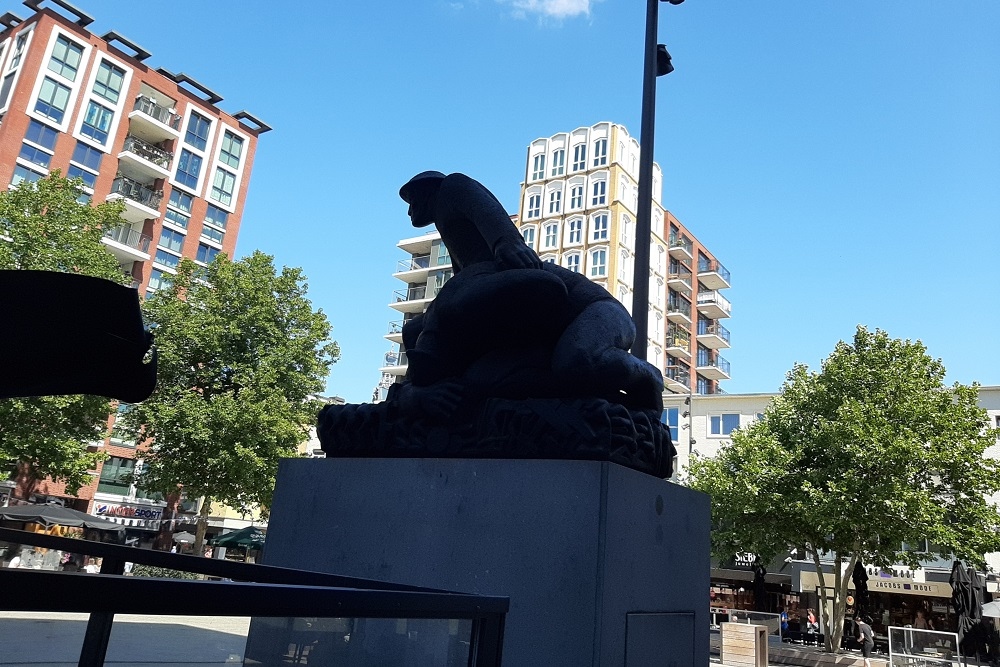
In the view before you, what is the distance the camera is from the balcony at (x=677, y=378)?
5153cm

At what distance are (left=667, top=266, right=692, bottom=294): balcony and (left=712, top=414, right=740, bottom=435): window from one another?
593 inches

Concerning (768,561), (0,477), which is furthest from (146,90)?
(768,561)

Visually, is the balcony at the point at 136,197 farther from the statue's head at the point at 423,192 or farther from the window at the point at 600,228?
the statue's head at the point at 423,192

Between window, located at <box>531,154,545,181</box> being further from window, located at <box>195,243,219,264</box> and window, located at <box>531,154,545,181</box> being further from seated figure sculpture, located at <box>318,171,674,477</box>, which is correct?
seated figure sculpture, located at <box>318,171,674,477</box>

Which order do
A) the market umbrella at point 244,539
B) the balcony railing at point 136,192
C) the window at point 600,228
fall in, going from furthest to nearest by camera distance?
the window at point 600,228, the balcony railing at point 136,192, the market umbrella at point 244,539

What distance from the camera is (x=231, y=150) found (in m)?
47.4

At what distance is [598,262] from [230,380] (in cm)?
2906

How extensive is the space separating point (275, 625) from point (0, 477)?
2218 centimetres

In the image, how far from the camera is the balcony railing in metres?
40.7

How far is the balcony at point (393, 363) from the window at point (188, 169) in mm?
17565

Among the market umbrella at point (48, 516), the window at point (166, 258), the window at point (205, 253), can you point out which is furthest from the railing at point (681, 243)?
the market umbrella at point (48, 516)

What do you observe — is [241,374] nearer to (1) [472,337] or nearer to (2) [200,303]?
(2) [200,303]

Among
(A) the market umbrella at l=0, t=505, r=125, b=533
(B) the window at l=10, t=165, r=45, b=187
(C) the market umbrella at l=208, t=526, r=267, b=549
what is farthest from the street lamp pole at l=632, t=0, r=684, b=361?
(B) the window at l=10, t=165, r=45, b=187

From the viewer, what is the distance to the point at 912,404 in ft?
75.9
